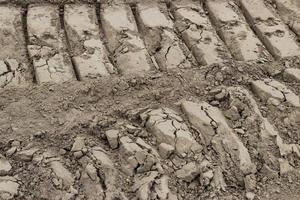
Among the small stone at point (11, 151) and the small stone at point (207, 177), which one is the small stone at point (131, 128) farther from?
the small stone at point (11, 151)

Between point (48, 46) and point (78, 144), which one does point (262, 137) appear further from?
point (48, 46)

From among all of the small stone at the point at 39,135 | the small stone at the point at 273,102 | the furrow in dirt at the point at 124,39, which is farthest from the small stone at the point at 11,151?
the small stone at the point at 273,102

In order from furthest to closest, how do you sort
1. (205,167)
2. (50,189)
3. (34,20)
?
(34,20), (205,167), (50,189)

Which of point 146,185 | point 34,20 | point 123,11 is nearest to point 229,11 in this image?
point 123,11

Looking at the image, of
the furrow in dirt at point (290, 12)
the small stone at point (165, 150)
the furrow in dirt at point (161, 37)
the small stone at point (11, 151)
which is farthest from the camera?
the furrow in dirt at point (290, 12)

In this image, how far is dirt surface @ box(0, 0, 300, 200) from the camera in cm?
270

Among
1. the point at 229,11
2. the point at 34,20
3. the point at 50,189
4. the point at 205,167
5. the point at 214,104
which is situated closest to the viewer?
the point at 50,189

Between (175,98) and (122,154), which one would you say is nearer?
(122,154)

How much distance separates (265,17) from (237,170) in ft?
5.09

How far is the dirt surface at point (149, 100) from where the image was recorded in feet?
8.86

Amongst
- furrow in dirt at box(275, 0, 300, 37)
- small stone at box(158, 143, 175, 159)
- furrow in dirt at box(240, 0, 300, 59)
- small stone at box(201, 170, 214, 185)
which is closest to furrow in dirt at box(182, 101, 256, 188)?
small stone at box(201, 170, 214, 185)

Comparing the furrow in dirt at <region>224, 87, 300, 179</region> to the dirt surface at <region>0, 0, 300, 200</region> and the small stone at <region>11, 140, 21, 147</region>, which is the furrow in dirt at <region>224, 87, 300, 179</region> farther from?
the small stone at <region>11, 140, 21, 147</region>

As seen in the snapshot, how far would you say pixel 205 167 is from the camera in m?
2.79

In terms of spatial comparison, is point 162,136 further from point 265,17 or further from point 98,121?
point 265,17
